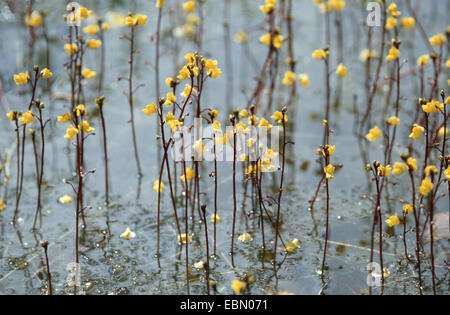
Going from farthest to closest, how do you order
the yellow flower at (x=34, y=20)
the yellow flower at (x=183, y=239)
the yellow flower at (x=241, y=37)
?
the yellow flower at (x=241, y=37)
the yellow flower at (x=34, y=20)
the yellow flower at (x=183, y=239)

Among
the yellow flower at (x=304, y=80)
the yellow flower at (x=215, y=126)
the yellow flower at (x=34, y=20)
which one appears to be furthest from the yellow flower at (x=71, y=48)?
the yellow flower at (x=304, y=80)

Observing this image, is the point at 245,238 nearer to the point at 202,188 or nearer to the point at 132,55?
the point at 202,188

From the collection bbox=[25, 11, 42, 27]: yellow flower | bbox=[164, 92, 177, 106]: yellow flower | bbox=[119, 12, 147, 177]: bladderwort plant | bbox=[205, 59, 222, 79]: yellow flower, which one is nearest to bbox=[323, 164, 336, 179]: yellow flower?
bbox=[205, 59, 222, 79]: yellow flower

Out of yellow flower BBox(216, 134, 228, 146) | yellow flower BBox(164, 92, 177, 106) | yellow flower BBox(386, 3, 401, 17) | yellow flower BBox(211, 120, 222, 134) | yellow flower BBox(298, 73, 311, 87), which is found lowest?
yellow flower BBox(216, 134, 228, 146)

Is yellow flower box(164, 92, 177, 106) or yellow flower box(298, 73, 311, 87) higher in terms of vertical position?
yellow flower box(298, 73, 311, 87)

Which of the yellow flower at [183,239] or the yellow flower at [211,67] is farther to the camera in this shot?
the yellow flower at [183,239]

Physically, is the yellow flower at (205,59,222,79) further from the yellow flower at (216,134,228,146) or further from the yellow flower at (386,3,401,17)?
the yellow flower at (386,3,401,17)

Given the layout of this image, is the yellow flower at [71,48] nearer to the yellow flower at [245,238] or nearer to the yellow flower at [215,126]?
the yellow flower at [215,126]

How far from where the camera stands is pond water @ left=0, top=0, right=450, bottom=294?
2.91 m

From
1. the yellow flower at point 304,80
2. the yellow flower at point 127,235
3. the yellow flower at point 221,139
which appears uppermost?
the yellow flower at point 304,80

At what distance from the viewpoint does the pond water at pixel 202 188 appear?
291 cm

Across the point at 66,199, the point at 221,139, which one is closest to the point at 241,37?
the point at 66,199

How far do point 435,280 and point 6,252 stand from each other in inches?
89.0
